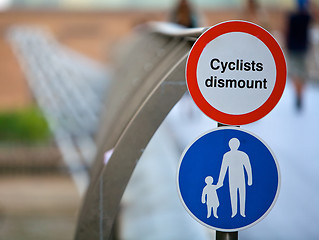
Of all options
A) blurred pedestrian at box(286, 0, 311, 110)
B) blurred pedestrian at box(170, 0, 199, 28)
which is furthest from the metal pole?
blurred pedestrian at box(286, 0, 311, 110)

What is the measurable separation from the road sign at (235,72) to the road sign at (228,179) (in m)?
0.10

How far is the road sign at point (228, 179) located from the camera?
268cm

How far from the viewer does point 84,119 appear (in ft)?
49.3

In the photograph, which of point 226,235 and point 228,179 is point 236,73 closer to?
point 228,179

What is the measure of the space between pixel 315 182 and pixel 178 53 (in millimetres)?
2969

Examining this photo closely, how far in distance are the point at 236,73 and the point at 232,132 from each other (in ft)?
0.79

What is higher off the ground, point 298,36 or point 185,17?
point 298,36

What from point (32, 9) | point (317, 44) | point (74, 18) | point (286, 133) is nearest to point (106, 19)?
point (74, 18)

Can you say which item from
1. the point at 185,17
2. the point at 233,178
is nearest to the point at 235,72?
the point at 233,178

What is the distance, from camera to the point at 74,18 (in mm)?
34969

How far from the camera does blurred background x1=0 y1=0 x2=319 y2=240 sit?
620 centimetres

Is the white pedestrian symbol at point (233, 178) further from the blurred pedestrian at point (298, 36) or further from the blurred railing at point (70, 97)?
the blurred railing at point (70, 97)

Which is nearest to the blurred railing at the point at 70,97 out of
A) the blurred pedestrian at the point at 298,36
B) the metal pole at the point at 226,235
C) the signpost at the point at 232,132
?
the blurred pedestrian at the point at 298,36

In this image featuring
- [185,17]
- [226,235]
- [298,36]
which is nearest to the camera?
[226,235]
